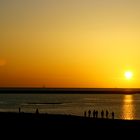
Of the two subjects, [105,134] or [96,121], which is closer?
[105,134]

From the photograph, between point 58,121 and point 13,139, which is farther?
point 58,121

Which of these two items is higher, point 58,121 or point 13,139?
point 58,121

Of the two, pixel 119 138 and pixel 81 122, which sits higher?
pixel 81 122

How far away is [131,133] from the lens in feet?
115

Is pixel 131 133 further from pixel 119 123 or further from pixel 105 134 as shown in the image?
pixel 119 123

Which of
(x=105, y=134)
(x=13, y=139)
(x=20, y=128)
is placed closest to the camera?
(x=13, y=139)

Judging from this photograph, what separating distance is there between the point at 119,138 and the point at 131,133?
2692 mm

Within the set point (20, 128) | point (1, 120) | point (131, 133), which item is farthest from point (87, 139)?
point (1, 120)

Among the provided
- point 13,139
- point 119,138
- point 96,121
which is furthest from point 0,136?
point 96,121

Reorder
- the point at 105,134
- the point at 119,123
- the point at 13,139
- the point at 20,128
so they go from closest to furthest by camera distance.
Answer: the point at 13,139 < the point at 105,134 < the point at 20,128 < the point at 119,123

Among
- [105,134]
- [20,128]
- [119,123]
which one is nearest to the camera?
[105,134]

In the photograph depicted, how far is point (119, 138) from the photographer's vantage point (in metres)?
32.8

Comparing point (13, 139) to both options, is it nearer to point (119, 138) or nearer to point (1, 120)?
point (119, 138)

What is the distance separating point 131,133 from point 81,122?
8114 millimetres
